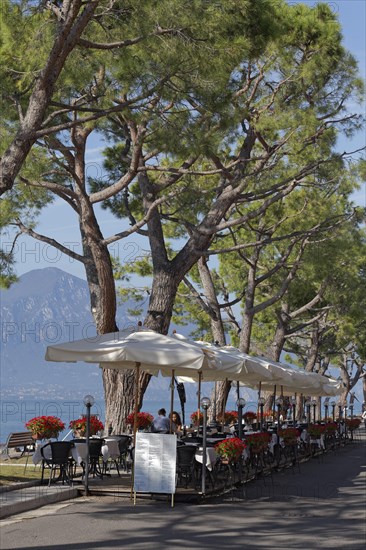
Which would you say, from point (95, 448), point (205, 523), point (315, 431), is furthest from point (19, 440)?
point (315, 431)

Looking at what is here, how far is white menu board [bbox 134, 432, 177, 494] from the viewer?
14.9 metres

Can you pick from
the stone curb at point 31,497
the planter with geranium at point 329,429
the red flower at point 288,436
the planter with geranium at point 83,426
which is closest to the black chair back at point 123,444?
the planter with geranium at point 83,426

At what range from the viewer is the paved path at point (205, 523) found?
35.7ft

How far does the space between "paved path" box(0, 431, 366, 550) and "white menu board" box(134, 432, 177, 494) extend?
282 mm

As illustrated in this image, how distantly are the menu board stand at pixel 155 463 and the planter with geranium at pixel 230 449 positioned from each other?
2082 millimetres

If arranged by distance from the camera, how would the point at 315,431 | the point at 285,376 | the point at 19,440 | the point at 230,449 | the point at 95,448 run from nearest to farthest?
the point at 230,449 < the point at 95,448 < the point at 19,440 < the point at 285,376 < the point at 315,431

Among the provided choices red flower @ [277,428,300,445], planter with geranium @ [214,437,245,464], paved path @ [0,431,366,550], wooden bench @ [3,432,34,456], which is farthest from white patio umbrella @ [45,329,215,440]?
red flower @ [277,428,300,445]

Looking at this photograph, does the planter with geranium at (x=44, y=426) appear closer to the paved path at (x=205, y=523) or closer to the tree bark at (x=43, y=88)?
the paved path at (x=205, y=523)

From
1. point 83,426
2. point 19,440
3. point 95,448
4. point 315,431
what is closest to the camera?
point 95,448

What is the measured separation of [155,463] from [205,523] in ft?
7.83

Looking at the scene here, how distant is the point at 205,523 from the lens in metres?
12.8

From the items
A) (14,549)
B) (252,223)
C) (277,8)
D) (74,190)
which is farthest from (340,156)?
(14,549)

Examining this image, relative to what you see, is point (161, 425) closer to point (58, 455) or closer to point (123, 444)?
point (123, 444)

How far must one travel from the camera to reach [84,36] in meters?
16.3
